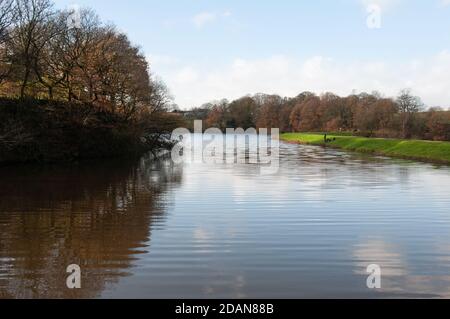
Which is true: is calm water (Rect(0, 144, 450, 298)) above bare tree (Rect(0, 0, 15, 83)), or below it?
below

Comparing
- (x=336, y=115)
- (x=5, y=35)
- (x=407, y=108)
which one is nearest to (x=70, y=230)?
(x=5, y=35)

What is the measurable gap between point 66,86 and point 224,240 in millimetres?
29006

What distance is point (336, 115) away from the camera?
104 metres

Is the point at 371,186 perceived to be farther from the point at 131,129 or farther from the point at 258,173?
the point at 131,129

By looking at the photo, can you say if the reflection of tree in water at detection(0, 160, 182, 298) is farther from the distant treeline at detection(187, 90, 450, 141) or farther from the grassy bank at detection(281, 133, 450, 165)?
the distant treeline at detection(187, 90, 450, 141)

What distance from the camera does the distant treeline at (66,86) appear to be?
99.4 feet

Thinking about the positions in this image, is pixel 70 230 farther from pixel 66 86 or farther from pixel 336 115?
pixel 336 115

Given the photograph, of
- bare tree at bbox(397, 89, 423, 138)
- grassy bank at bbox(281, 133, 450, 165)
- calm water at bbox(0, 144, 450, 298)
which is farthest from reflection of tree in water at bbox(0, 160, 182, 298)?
bare tree at bbox(397, 89, 423, 138)

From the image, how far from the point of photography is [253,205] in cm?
1548

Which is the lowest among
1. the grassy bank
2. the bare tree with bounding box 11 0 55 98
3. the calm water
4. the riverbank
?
the calm water

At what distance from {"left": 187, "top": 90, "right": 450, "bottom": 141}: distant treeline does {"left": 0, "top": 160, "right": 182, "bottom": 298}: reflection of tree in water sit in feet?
154

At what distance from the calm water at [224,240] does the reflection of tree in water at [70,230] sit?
27 millimetres

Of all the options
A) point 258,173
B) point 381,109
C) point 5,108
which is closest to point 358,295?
point 258,173

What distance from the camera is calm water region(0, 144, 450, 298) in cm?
738
